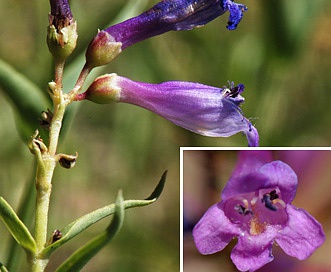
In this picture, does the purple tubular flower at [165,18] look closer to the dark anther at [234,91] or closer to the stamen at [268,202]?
the dark anther at [234,91]

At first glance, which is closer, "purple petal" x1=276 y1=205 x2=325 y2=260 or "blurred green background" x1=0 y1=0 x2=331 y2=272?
"purple petal" x1=276 y1=205 x2=325 y2=260

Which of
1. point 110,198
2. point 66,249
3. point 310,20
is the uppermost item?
point 310,20

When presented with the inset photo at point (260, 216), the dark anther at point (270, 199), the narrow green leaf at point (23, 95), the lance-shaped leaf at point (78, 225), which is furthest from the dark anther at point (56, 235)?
the narrow green leaf at point (23, 95)

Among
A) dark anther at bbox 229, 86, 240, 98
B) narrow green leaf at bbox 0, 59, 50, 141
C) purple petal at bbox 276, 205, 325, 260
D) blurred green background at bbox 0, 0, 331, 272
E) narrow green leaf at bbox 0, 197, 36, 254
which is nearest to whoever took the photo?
narrow green leaf at bbox 0, 197, 36, 254

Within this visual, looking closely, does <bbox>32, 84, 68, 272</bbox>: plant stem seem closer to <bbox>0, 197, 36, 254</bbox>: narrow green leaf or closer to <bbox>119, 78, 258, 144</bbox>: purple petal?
<bbox>0, 197, 36, 254</bbox>: narrow green leaf

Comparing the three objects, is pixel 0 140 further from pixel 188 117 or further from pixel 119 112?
pixel 188 117

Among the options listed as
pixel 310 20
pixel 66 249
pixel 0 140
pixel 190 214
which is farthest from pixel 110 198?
pixel 190 214

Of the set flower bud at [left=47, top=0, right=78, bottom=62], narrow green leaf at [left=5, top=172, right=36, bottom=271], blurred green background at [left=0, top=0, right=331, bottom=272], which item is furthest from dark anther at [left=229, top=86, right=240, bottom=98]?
blurred green background at [left=0, top=0, right=331, bottom=272]
